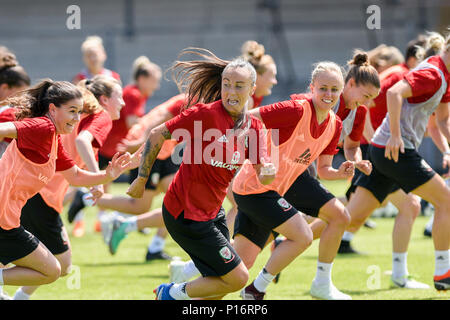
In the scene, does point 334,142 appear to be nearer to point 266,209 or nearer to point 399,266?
point 266,209

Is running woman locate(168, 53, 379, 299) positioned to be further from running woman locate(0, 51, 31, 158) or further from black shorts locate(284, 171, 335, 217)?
running woman locate(0, 51, 31, 158)

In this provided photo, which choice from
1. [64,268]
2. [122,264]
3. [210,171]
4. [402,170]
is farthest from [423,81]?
[122,264]

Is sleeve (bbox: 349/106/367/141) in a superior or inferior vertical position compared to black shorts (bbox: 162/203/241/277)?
superior

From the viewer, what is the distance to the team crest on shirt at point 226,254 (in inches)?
175

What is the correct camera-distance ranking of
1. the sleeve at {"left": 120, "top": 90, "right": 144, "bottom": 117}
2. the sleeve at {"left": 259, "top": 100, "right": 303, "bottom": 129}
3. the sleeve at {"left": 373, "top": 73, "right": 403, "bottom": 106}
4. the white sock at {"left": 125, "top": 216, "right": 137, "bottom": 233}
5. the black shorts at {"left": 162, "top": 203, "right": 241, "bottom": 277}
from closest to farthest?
the black shorts at {"left": 162, "top": 203, "right": 241, "bottom": 277}, the sleeve at {"left": 259, "top": 100, "right": 303, "bottom": 129}, the sleeve at {"left": 373, "top": 73, "right": 403, "bottom": 106}, the white sock at {"left": 125, "top": 216, "right": 137, "bottom": 233}, the sleeve at {"left": 120, "top": 90, "right": 144, "bottom": 117}

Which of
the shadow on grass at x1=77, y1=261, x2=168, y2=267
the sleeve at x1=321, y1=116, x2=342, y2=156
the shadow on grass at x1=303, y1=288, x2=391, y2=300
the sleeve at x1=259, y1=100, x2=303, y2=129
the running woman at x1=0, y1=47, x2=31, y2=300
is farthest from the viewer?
the shadow on grass at x1=77, y1=261, x2=168, y2=267

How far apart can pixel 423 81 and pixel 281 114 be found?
1.32m

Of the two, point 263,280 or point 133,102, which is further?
point 133,102

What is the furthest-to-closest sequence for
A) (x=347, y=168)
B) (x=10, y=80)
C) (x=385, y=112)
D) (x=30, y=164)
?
(x=385, y=112) → (x=10, y=80) → (x=347, y=168) → (x=30, y=164)

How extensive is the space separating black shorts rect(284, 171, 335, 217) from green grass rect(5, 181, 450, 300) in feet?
2.65

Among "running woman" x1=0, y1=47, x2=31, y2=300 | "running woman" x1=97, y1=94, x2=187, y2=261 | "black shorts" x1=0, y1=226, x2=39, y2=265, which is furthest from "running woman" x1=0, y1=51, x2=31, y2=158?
"black shorts" x1=0, y1=226, x2=39, y2=265

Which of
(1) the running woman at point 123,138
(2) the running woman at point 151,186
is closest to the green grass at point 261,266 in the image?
(2) the running woman at point 151,186

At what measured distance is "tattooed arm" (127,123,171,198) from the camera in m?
4.42

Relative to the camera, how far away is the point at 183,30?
777 inches
